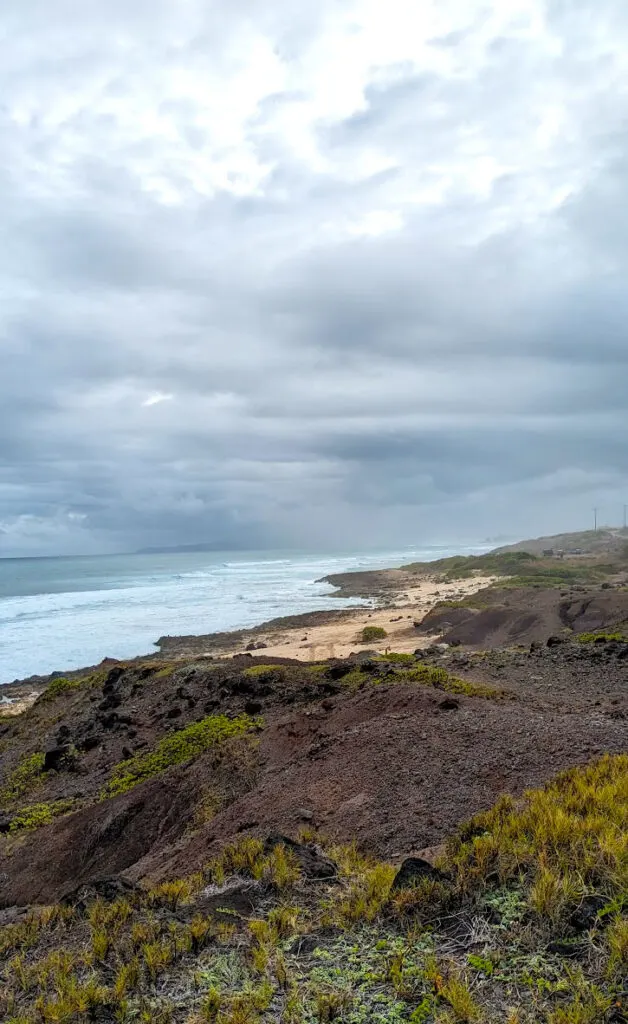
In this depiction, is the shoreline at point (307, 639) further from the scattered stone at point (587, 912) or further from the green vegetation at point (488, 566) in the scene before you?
the scattered stone at point (587, 912)

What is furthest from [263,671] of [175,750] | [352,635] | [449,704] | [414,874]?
[352,635]

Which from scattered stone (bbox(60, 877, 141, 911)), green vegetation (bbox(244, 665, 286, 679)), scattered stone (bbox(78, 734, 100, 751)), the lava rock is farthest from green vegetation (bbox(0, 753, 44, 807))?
scattered stone (bbox(60, 877, 141, 911))

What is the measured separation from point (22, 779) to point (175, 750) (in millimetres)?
4356

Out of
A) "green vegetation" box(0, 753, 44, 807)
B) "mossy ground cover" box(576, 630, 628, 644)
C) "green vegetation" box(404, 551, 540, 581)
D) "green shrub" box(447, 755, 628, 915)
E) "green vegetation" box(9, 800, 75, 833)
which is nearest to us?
"green shrub" box(447, 755, 628, 915)

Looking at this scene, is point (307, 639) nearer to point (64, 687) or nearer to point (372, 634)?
point (372, 634)

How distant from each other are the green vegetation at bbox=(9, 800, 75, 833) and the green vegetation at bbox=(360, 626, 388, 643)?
69.6ft

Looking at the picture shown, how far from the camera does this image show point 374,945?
13.6ft

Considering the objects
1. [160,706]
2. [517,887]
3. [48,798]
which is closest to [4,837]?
[48,798]

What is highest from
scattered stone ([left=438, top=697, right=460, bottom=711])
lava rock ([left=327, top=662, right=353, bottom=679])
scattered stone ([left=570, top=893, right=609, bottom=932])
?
scattered stone ([left=570, top=893, right=609, bottom=932])

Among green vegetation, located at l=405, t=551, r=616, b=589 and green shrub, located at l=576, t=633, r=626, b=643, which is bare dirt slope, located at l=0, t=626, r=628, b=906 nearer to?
green shrub, located at l=576, t=633, r=626, b=643

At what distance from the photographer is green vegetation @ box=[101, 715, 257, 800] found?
10.7 meters

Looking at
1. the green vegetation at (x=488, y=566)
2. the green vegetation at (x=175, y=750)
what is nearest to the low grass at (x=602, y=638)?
the green vegetation at (x=175, y=750)

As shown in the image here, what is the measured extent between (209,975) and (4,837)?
24.7 feet

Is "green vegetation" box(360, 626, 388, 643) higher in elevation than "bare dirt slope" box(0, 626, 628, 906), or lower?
lower
